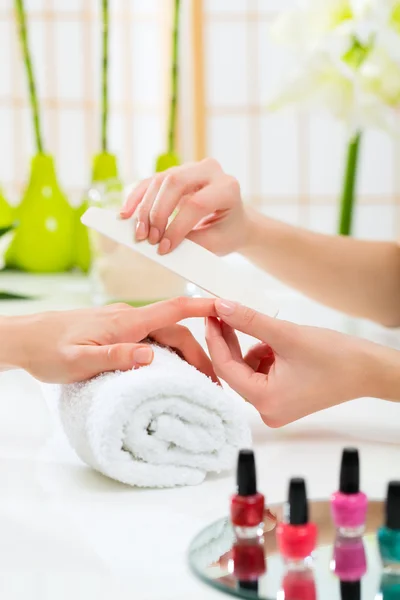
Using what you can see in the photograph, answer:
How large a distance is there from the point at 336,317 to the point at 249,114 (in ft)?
3.13

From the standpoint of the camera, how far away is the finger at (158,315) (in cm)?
73

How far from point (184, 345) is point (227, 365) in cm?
6

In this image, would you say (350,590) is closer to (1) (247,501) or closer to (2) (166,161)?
(1) (247,501)

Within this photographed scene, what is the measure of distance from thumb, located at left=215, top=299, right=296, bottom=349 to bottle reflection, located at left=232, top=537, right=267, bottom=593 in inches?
8.3

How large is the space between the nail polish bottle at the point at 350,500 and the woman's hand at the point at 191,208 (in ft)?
1.20

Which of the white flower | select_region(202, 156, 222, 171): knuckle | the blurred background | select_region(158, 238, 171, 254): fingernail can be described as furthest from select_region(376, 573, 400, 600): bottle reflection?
the blurred background

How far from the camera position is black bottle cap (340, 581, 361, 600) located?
1.45 ft

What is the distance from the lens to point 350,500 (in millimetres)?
512

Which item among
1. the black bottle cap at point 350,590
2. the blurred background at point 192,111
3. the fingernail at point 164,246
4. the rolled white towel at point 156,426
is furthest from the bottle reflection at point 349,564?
the blurred background at point 192,111

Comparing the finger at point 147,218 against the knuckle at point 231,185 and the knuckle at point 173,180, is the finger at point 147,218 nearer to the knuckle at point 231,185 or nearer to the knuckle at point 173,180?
the knuckle at point 173,180

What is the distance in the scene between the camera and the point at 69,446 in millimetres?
738

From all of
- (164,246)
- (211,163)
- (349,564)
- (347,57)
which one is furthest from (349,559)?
(347,57)

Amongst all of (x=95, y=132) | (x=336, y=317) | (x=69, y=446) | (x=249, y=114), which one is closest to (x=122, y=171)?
(x=95, y=132)

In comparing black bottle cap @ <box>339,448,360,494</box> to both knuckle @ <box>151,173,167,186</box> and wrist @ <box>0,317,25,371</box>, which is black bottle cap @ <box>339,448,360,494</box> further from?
knuckle @ <box>151,173,167,186</box>
